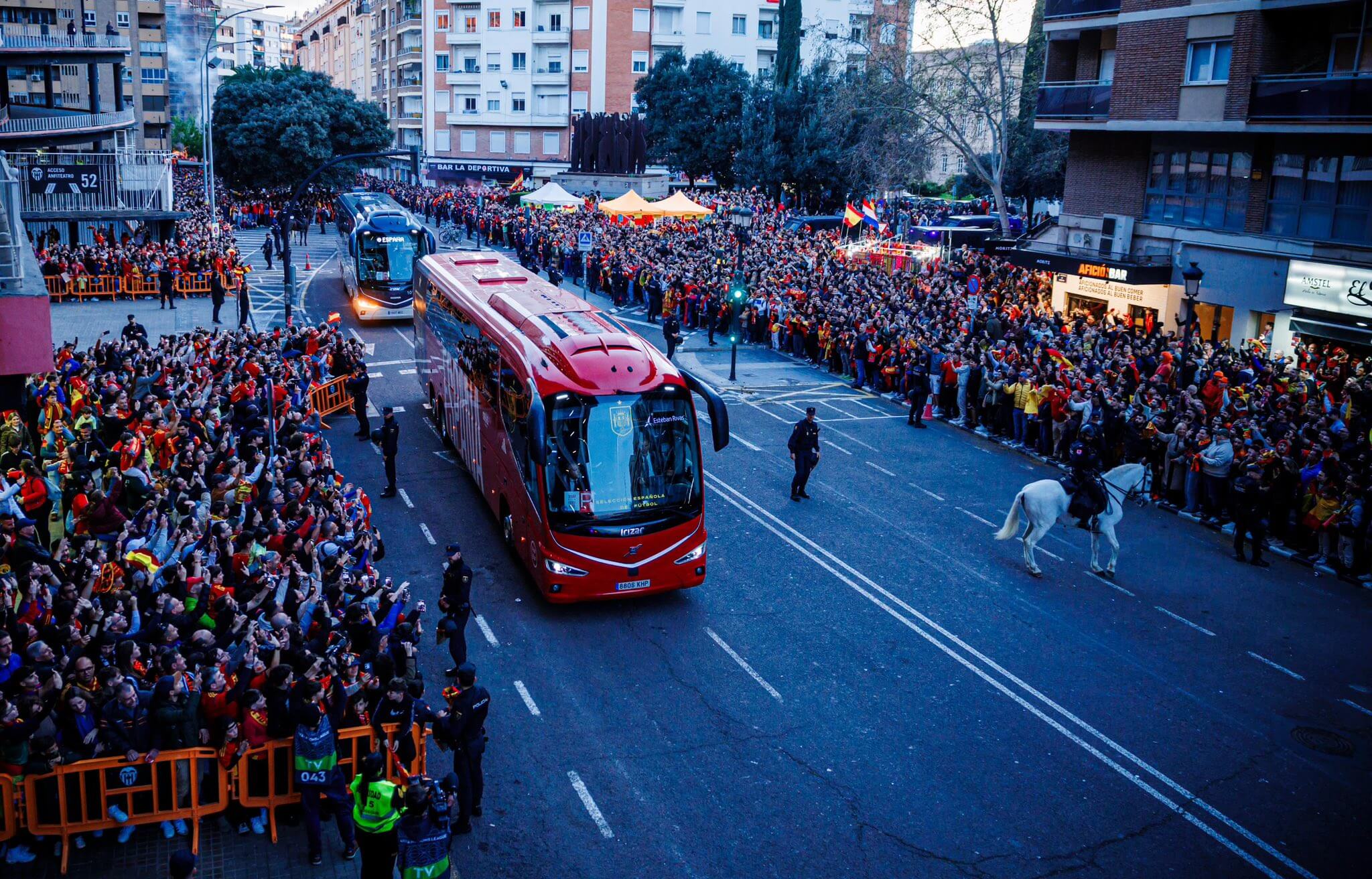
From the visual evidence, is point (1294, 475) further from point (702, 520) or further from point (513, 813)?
point (513, 813)

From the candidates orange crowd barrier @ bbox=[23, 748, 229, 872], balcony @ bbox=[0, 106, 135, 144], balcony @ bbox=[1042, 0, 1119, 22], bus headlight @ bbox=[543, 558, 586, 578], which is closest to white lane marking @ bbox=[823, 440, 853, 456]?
bus headlight @ bbox=[543, 558, 586, 578]

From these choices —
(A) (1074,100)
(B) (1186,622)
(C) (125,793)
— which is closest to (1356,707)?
(B) (1186,622)

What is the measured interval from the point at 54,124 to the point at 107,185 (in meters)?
7.96

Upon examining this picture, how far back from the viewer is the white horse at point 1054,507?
1564 centimetres

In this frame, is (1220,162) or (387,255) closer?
(1220,162)

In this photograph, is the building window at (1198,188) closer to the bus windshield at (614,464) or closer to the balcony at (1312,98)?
the balcony at (1312,98)

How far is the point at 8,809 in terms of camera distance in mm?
8492

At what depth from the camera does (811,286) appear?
3628 centimetres

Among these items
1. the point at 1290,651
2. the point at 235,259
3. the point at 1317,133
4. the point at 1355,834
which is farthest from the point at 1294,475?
the point at 235,259

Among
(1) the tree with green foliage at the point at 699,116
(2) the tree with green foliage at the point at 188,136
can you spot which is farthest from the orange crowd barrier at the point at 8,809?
(2) the tree with green foliage at the point at 188,136

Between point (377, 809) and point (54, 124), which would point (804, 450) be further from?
point (54, 124)

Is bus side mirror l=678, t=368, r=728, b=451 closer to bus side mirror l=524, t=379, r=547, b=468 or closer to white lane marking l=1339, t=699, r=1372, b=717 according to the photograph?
bus side mirror l=524, t=379, r=547, b=468

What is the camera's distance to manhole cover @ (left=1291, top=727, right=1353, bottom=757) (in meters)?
11.3

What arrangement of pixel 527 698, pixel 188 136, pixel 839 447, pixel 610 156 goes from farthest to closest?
pixel 188 136 → pixel 610 156 → pixel 839 447 → pixel 527 698
